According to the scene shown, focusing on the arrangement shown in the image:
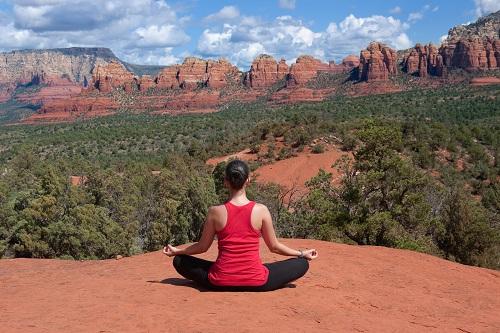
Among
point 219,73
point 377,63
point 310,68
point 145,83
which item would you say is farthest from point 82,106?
point 377,63

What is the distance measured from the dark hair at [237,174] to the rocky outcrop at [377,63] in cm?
12565

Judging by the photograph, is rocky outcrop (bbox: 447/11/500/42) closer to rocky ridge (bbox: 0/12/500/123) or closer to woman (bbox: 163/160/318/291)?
rocky ridge (bbox: 0/12/500/123)

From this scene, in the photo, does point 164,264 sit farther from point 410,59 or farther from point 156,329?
point 410,59

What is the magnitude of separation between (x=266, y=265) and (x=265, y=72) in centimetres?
14157

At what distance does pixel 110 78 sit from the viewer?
14300cm

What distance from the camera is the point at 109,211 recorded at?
2623cm

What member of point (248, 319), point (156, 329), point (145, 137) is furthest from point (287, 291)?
point (145, 137)

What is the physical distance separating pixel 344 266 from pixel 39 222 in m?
A: 17.7

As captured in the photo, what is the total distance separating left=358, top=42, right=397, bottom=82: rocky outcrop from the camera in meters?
127

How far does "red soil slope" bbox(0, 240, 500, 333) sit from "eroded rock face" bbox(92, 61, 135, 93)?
13840 centimetres

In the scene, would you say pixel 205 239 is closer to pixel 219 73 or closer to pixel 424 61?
pixel 424 61

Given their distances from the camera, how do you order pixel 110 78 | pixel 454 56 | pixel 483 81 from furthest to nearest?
pixel 110 78 → pixel 454 56 → pixel 483 81

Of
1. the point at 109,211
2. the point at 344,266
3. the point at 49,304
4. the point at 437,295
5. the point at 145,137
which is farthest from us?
the point at 145,137

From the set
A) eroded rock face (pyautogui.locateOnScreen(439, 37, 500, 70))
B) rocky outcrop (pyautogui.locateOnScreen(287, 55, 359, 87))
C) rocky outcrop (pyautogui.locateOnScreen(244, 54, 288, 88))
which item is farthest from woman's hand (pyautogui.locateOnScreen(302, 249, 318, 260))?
rocky outcrop (pyautogui.locateOnScreen(244, 54, 288, 88))
